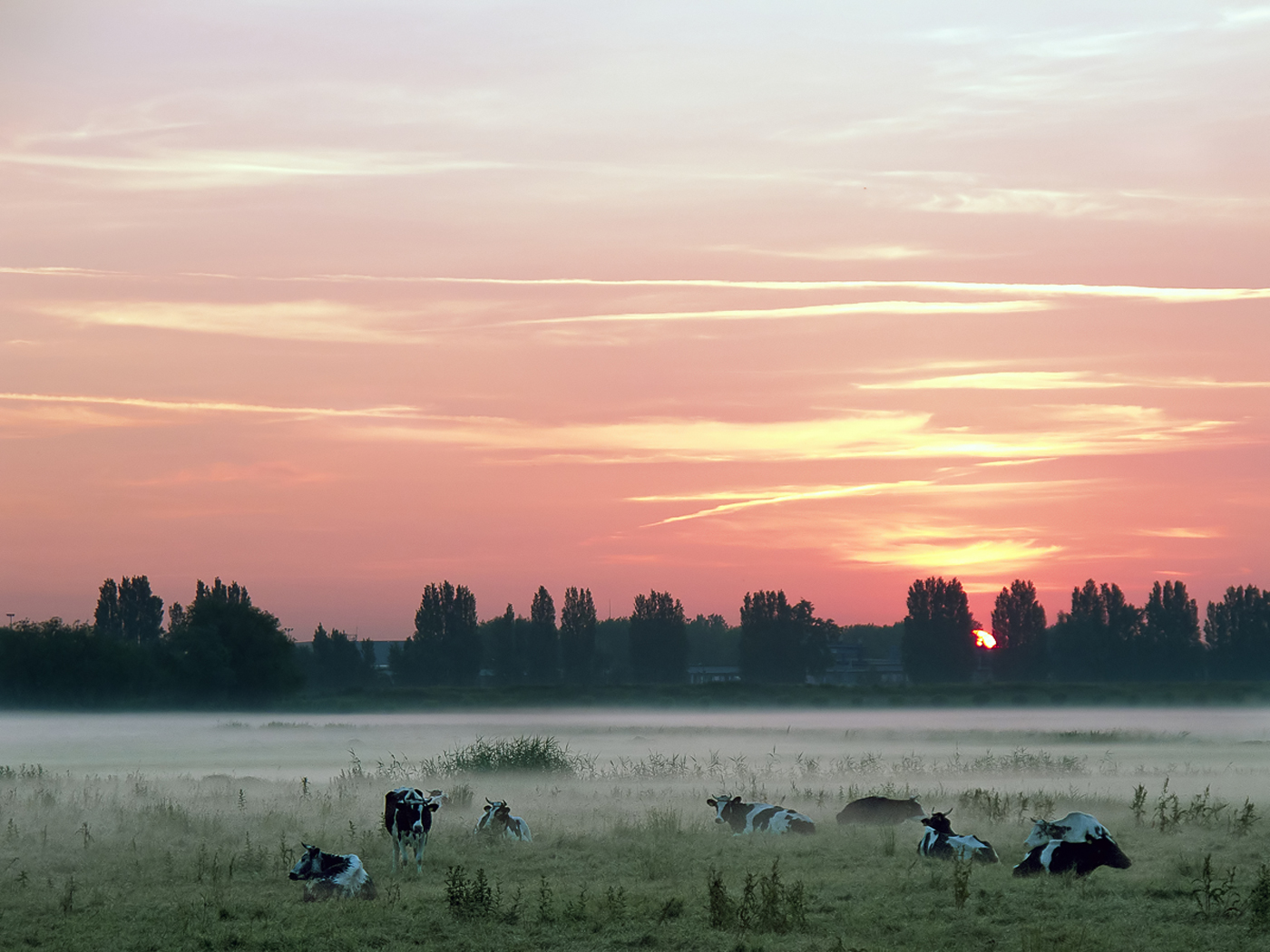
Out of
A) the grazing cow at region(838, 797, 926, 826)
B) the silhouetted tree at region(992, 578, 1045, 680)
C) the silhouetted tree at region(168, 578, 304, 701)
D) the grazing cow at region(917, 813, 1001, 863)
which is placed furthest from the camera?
the silhouetted tree at region(992, 578, 1045, 680)

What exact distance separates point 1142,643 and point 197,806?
5168 inches

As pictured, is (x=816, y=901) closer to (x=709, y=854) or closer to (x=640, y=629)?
(x=709, y=854)

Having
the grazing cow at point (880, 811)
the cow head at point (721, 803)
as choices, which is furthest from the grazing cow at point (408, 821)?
the grazing cow at point (880, 811)

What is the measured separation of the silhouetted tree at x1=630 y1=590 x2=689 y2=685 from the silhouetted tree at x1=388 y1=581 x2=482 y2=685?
18.0 m

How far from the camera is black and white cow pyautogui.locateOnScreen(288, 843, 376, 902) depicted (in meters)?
15.6

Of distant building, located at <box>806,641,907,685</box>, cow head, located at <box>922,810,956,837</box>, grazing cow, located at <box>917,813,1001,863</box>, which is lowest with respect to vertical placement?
distant building, located at <box>806,641,907,685</box>

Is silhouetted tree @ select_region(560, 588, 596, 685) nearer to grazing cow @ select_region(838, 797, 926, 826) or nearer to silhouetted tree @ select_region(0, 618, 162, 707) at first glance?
silhouetted tree @ select_region(0, 618, 162, 707)

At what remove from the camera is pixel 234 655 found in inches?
4279

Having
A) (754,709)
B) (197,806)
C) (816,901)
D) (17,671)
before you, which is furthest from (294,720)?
(816,901)

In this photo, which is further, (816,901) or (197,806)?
(197,806)

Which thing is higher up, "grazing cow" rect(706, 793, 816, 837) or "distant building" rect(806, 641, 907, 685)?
"grazing cow" rect(706, 793, 816, 837)

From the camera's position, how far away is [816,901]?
49.1 feet

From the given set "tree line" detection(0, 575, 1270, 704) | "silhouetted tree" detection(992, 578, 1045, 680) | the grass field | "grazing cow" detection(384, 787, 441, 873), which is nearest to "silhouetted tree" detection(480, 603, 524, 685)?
"tree line" detection(0, 575, 1270, 704)

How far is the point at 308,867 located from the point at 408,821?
187 centimetres
